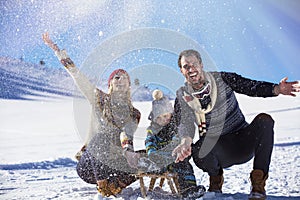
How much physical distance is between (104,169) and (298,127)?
15.1 feet

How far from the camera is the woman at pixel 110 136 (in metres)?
1.79

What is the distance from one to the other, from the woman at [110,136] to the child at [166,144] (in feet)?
0.36

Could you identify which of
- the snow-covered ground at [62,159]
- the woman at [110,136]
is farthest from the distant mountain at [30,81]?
the woman at [110,136]

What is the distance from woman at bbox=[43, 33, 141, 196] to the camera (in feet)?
5.87

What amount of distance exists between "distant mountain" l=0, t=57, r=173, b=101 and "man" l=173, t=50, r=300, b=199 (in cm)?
862

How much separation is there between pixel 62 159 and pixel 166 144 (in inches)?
81.7

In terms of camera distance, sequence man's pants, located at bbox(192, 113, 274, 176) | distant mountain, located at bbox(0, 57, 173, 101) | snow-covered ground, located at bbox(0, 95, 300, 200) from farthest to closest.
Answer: distant mountain, located at bbox(0, 57, 173, 101) → snow-covered ground, located at bbox(0, 95, 300, 200) → man's pants, located at bbox(192, 113, 274, 176)

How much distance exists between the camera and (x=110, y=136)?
6.20ft

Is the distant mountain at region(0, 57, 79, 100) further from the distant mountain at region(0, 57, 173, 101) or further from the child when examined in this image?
the child

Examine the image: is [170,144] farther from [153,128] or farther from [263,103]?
[263,103]

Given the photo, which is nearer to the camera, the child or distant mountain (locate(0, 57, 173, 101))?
the child

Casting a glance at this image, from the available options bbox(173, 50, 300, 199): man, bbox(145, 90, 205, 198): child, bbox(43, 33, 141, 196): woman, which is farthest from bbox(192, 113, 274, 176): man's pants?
bbox(43, 33, 141, 196): woman

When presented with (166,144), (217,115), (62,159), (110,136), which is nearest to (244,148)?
(217,115)

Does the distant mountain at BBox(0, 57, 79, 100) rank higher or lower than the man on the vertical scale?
higher
